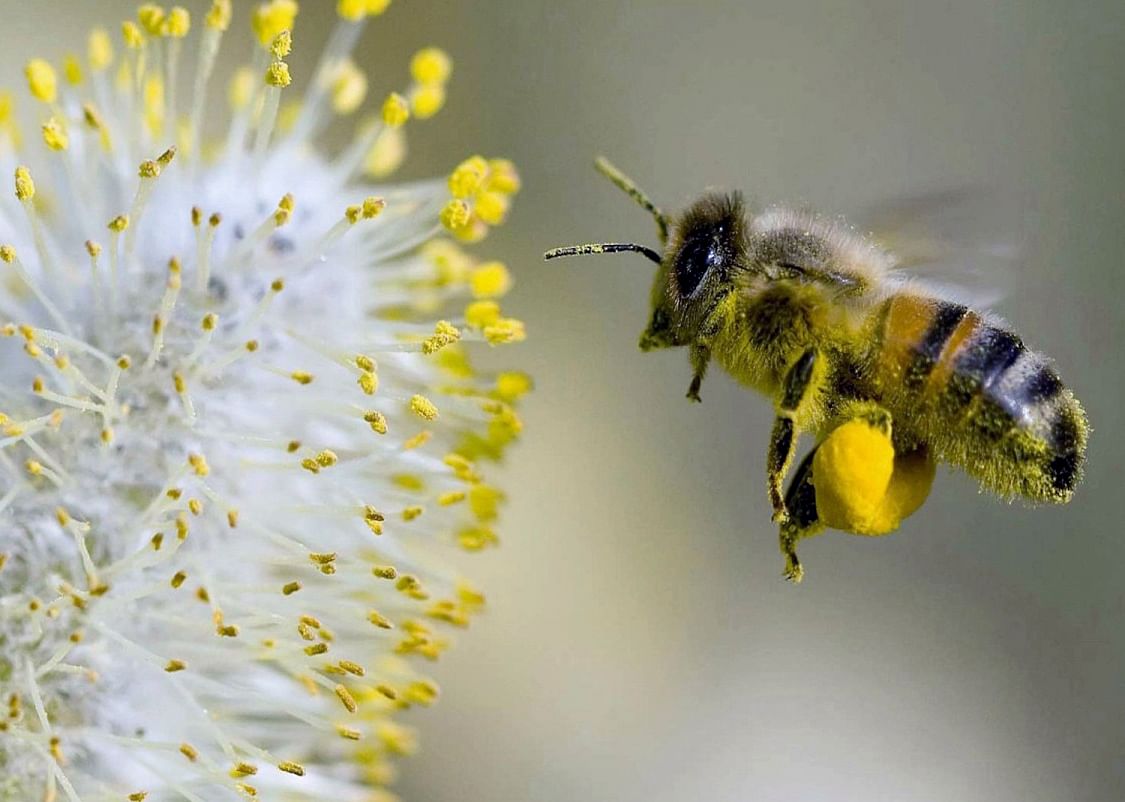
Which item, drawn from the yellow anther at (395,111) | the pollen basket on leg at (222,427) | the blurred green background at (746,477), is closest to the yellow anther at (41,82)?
the pollen basket on leg at (222,427)

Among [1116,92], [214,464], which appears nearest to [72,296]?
[214,464]

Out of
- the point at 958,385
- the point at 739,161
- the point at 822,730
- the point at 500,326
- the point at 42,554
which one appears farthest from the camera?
the point at 739,161

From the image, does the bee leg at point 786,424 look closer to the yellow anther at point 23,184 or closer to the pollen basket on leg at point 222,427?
the pollen basket on leg at point 222,427

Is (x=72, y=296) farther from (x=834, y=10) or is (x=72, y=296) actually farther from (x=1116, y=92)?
(x=1116, y=92)

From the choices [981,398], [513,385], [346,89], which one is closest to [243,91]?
[346,89]

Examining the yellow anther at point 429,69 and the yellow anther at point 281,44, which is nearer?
the yellow anther at point 281,44

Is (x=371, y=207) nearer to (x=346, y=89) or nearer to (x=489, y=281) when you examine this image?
(x=489, y=281)

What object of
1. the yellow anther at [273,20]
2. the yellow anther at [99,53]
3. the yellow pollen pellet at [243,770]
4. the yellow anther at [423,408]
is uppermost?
the yellow anther at [273,20]
